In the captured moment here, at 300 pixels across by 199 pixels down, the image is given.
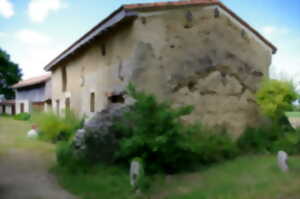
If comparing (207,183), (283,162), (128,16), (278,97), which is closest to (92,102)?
(128,16)

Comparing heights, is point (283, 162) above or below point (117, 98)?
below

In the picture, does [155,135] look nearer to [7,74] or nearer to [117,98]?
[117,98]

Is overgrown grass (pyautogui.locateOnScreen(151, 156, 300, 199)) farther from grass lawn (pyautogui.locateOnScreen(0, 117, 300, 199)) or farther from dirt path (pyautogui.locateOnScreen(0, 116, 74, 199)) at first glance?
dirt path (pyautogui.locateOnScreen(0, 116, 74, 199))

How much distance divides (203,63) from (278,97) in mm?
2742

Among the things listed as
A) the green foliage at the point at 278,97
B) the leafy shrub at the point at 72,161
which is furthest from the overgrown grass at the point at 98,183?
the green foliage at the point at 278,97

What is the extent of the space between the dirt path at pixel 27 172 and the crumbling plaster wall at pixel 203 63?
3778 mm

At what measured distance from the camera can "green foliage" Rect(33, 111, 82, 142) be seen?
11976 mm

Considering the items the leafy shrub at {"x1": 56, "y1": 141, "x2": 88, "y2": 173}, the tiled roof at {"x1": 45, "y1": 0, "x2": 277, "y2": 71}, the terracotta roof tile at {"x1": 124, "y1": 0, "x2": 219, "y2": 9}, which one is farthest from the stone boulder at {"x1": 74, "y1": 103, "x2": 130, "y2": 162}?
the terracotta roof tile at {"x1": 124, "y1": 0, "x2": 219, "y2": 9}

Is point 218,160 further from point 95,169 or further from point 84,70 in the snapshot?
point 84,70

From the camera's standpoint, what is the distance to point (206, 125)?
982 cm

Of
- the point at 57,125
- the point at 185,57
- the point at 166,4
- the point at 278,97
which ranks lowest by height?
the point at 57,125

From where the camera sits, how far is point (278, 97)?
9328 mm

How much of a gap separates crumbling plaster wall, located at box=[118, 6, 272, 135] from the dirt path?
12.4 ft

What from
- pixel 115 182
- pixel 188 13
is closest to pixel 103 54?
pixel 188 13
